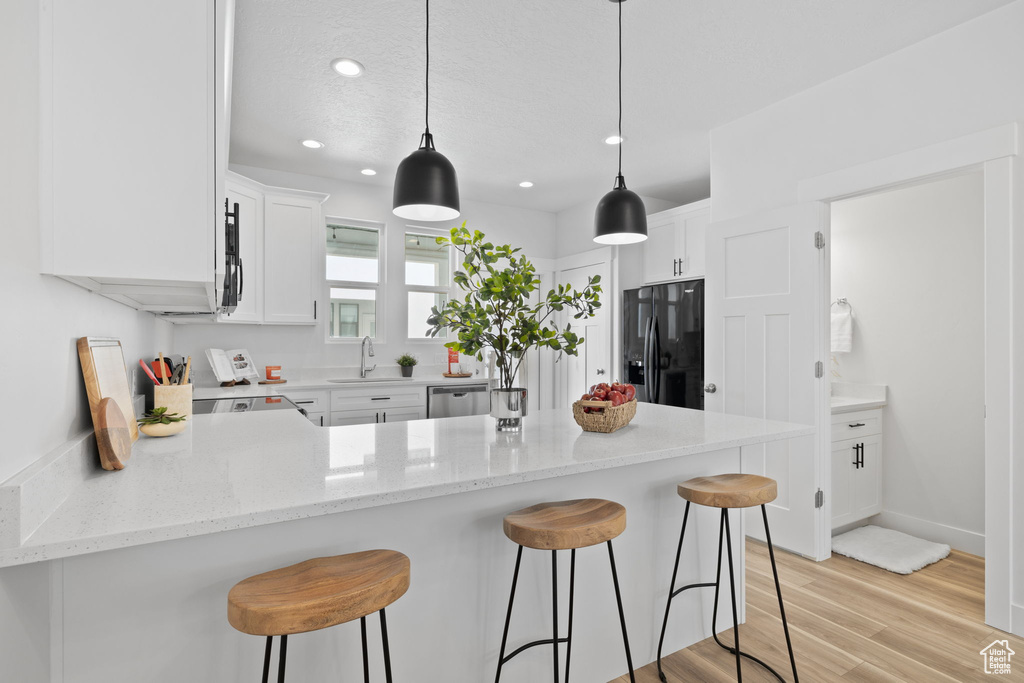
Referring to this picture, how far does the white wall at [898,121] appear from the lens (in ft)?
7.00

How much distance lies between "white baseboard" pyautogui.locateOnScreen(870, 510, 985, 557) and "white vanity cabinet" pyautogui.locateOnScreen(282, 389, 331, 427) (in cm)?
391

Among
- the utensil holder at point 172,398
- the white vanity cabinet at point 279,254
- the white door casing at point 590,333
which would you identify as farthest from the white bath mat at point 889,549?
the white vanity cabinet at point 279,254

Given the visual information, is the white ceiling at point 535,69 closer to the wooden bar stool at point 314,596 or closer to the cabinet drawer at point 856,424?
the cabinet drawer at point 856,424

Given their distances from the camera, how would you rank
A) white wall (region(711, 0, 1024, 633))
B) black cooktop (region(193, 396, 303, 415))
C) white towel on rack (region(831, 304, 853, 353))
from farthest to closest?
white towel on rack (region(831, 304, 853, 353)) → black cooktop (region(193, 396, 303, 415)) → white wall (region(711, 0, 1024, 633))

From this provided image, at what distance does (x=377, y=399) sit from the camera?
4.11 metres

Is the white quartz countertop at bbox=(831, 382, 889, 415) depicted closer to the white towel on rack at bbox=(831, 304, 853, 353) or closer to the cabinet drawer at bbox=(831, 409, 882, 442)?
the cabinet drawer at bbox=(831, 409, 882, 442)

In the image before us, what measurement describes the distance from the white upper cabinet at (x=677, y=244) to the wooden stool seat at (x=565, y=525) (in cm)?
326

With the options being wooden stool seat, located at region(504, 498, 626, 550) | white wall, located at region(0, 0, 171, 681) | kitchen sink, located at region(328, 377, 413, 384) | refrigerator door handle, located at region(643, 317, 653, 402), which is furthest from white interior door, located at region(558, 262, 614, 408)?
white wall, located at region(0, 0, 171, 681)

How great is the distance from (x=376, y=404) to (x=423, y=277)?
1493 mm

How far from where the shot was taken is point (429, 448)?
5.10 feet

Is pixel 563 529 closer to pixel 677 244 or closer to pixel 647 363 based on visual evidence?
pixel 647 363

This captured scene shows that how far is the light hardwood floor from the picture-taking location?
6.14 feet

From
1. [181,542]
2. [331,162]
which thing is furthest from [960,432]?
[331,162]

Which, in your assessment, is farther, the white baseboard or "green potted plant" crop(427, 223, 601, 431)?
the white baseboard
